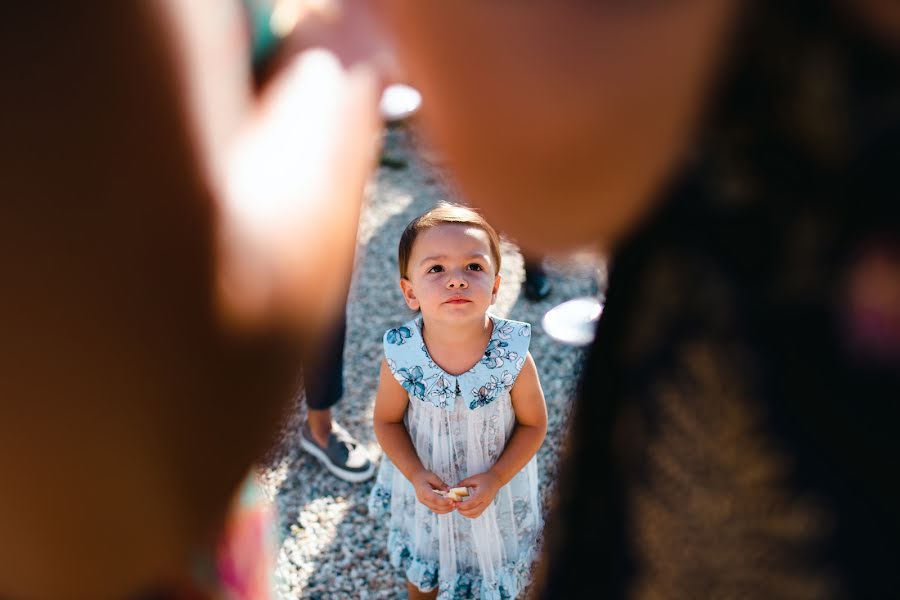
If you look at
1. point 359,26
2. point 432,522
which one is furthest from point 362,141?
point 432,522

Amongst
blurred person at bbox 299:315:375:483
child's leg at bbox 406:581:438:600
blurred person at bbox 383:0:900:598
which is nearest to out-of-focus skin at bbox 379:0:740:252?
blurred person at bbox 383:0:900:598

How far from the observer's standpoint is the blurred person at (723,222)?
2.47 ft

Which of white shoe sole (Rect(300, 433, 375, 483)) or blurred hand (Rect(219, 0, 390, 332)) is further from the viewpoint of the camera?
white shoe sole (Rect(300, 433, 375, 483))

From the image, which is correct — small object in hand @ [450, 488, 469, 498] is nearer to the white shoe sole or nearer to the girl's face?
the girl's face

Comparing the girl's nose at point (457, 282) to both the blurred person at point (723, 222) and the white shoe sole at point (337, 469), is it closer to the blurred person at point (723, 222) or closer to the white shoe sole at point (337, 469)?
the blurred person at point (723, 222)

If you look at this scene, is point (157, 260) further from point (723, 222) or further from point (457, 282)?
point (457, 282)

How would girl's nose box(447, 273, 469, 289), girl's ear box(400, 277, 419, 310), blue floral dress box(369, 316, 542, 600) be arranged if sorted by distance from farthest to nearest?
girl's ear box(400, 277, 419, 310)
blue floral dress box(369, 316, 542, 600)
girl's nose box(447, 273, 469, 289)

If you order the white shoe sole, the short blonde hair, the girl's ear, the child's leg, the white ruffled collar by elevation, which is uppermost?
the short blonde hair

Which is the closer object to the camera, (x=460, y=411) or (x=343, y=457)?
(x=460, y=411)

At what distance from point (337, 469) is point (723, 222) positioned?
321 cm

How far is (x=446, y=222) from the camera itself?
2.55 meters

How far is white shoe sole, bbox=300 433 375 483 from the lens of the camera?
12.4ft

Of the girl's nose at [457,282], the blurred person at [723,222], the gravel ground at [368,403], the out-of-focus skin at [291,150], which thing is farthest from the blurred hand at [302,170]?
the gravel ground at [368,403]

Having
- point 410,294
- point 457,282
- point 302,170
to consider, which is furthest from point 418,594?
point 302,170
